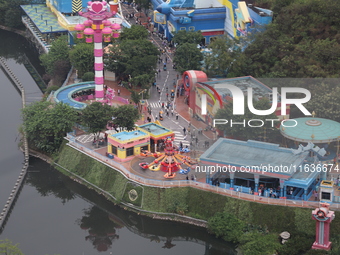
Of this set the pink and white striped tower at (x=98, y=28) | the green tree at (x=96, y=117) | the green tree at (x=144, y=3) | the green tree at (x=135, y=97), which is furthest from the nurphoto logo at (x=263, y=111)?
the green tree at (x=144, y=3)

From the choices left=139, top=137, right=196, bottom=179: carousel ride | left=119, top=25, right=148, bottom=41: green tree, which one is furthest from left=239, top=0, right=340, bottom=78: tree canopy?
left=139, top=137, right=196, bottom=179: carousel ride

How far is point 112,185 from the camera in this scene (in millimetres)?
108500

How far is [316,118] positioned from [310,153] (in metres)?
9.15

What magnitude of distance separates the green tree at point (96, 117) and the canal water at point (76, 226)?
8.24 meters

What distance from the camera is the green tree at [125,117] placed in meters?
115

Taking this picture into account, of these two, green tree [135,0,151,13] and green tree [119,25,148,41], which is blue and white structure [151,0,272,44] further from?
green tree [135,0,151,13]

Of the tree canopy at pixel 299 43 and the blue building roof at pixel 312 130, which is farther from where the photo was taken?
the tree canopy at pixel 299 43

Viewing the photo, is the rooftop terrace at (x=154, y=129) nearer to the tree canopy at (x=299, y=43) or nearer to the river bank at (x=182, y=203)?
the river bank at (x=182, y=203)

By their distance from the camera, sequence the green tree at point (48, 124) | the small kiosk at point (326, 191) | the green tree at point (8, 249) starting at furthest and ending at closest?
the green tree at point (48, 124), the small kiosk at point (326, 191), the green tree at point (8, 249)

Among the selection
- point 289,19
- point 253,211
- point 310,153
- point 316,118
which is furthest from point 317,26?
point 253,211

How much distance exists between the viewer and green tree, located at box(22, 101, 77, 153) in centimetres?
11881

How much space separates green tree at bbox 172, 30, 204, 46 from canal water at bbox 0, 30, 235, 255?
137 feet

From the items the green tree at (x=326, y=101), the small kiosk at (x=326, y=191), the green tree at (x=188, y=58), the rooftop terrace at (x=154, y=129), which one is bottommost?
the rooftop terrace at (x=154, y=129)

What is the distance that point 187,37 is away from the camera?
491 ft
